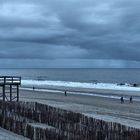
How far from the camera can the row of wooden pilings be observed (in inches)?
728

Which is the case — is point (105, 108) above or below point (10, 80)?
below

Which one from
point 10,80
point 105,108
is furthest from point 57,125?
point 105,108

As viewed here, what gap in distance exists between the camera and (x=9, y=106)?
2997 cm

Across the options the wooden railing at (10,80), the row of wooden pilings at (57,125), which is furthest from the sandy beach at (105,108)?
the row of wooden pilings at (57,125)

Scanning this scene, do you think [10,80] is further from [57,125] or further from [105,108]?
[57,125]

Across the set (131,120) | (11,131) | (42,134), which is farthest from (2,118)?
(131,120)

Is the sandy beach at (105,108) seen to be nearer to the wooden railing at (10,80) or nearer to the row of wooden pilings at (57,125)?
the wooden railing at (10,80)

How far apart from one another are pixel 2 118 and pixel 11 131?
212cm

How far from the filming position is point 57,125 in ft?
79.6

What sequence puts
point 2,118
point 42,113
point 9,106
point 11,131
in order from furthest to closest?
point 9,106 < point 42,113 < point 2,118 < point 11,131

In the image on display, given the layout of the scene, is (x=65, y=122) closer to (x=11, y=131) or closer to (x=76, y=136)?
(x=11, y=131)

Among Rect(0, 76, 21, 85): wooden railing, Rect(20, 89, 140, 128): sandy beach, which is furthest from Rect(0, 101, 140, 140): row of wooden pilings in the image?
Rect(0, 76, 21, 85): wooden railing

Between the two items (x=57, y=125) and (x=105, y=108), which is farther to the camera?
(x=105, y=108)

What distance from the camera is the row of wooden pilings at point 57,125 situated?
60.7 ft
